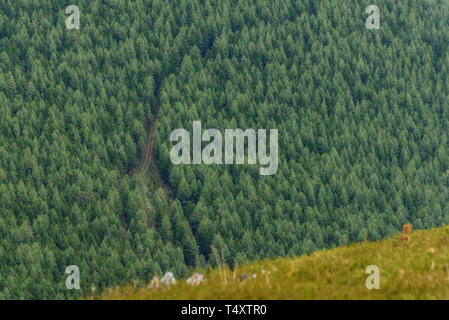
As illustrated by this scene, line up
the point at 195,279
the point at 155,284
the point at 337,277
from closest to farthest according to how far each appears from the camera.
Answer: the point at 337,277 → the point at 155,284 → the point at 195,279

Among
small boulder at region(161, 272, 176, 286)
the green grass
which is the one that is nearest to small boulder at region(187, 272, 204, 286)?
the green grass

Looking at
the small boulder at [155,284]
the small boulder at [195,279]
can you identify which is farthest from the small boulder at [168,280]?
the small boulder at [195,279]

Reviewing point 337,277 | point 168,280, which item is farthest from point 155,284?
point 337,277

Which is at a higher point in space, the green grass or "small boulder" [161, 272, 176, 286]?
the green grass

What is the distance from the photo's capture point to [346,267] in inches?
637

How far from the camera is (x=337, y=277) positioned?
1548cm

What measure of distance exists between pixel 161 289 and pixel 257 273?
233cm

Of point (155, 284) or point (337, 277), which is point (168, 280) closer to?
point (155, 284)

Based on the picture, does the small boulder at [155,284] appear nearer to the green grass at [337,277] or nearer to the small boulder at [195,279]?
the green grass at [337,277]

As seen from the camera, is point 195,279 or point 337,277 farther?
point 195,279

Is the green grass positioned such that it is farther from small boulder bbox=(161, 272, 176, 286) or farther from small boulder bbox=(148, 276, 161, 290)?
small boulder bbox=(161, 272, 176, 286)

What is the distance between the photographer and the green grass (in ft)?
46.9
